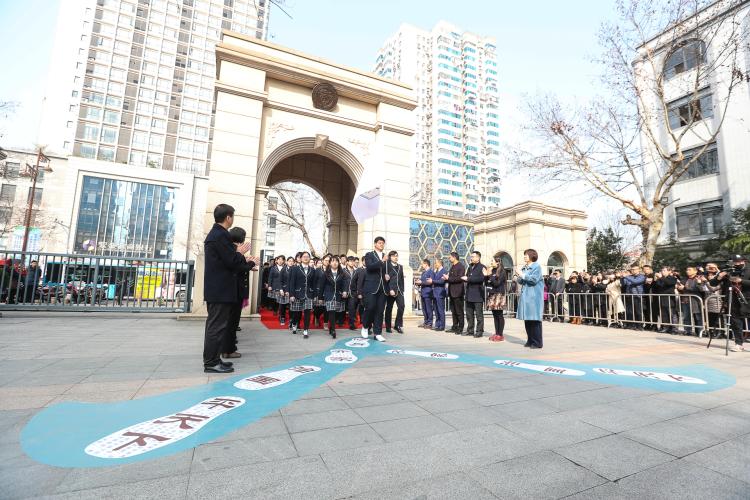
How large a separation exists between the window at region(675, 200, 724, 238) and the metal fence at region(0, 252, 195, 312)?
91.7 feet

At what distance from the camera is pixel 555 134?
14.7 meters

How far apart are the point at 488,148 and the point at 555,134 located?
8302cm

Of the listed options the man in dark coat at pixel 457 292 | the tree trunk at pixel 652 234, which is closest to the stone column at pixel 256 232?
the man in dark coat at pixel 457 292

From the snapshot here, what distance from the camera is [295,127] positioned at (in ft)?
36.9

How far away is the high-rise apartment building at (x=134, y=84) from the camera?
53.4 m

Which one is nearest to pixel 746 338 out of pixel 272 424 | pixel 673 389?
pixel 673 389

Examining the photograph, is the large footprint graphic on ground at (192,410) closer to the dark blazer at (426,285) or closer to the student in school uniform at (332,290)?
the student in school uniform at (332,290)

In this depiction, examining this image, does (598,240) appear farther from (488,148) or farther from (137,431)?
(488,148)

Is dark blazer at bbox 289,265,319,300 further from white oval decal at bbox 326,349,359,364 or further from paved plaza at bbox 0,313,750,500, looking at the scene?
paved plaza at bbox 0,313,750,500

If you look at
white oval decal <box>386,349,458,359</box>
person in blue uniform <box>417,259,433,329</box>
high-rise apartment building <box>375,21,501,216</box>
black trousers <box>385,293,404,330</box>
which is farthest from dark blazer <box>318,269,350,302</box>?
high-rise apartment building <box>375,21,501,216</box>

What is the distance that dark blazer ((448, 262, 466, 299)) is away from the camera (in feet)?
29.8

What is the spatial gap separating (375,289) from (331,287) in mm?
1076

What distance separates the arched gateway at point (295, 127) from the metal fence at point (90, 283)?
2146 mm

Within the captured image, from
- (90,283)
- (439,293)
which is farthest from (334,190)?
(90,283)
